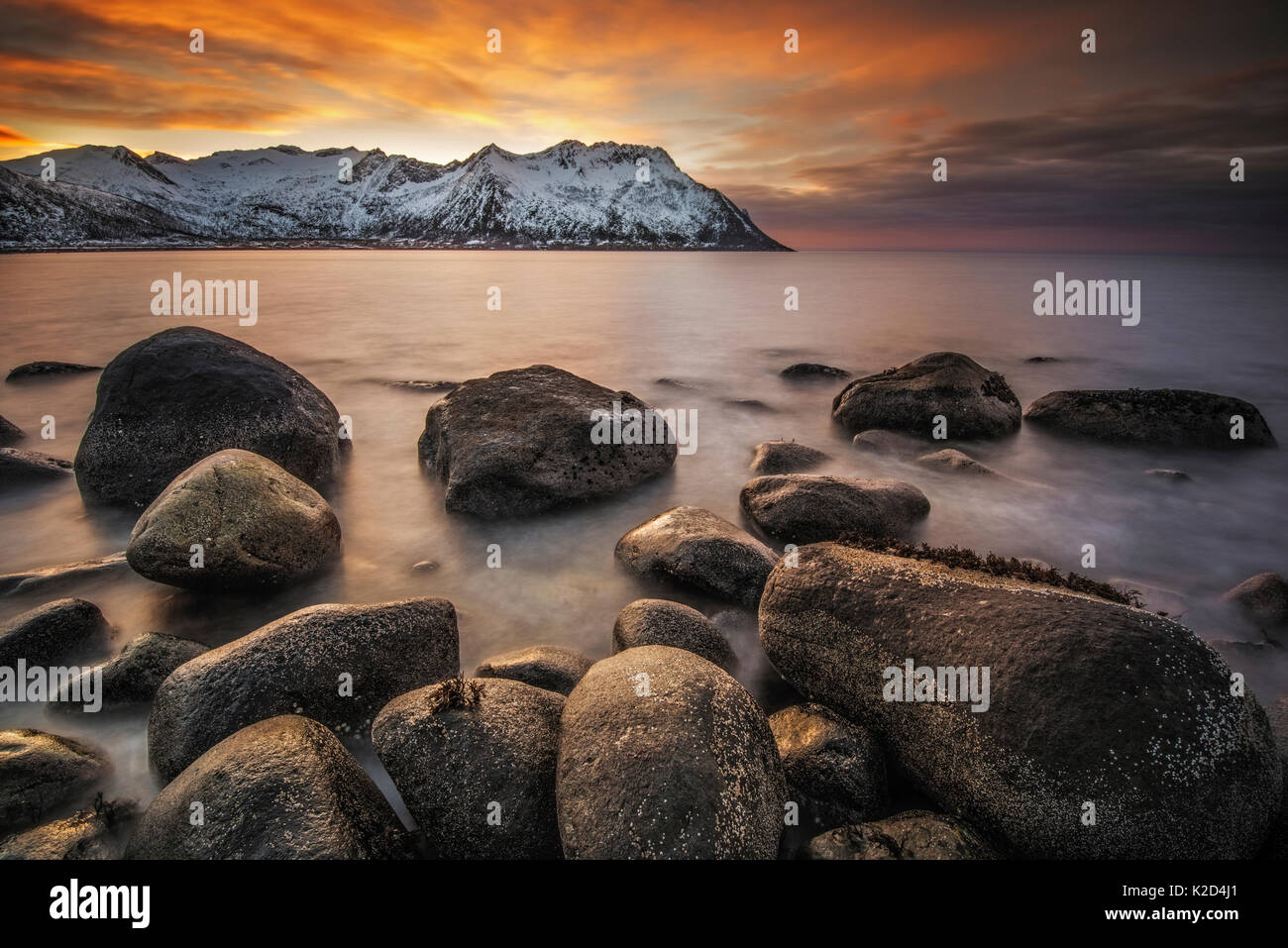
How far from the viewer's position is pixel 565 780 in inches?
112

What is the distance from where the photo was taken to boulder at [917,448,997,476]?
27.4 ft

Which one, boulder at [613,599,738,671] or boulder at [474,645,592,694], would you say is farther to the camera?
boulder at [613,599,738,671]

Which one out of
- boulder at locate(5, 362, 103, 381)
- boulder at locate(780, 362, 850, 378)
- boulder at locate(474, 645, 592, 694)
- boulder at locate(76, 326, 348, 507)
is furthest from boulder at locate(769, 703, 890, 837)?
boulder at locate(5, 362, 103, 381)

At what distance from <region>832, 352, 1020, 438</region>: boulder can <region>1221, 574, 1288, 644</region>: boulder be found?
15.5ft

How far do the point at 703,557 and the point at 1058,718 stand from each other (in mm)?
2788

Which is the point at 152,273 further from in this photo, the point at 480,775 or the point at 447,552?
the point at 480,775

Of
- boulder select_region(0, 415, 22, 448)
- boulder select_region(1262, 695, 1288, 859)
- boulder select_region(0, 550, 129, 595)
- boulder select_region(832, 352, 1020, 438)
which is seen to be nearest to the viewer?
boulder select_region(1262, 695, 1288, 859)

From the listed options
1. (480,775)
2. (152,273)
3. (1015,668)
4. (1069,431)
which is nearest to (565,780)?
(480,775)

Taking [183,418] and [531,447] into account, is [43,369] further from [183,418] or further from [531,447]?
[531,447]

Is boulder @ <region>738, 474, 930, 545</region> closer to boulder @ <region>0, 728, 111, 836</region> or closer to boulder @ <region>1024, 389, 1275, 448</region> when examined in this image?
boulder @ <region>1024, 389, 1275, 448</region>

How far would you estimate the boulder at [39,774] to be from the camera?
10.5 ft

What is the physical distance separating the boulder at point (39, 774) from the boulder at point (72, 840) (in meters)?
0.12

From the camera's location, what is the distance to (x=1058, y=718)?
294 cm
